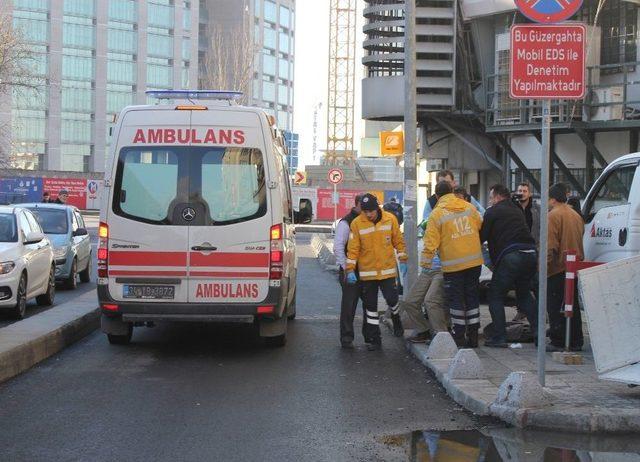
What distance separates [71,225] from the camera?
18672 millimetres

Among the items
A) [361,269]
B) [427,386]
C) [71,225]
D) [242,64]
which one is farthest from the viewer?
[242,64]

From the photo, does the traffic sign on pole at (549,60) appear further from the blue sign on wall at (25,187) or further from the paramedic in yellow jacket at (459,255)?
the blue sign on wall at (25,187)

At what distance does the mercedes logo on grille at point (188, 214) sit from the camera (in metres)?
10.2

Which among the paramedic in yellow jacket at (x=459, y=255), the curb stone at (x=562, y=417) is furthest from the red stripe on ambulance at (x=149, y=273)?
the curb stone at (x=562, y=417)

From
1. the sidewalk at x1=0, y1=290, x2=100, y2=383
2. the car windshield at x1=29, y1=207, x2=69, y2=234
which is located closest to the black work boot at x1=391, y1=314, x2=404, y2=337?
the sidewalk at x1=0, y1=290, x2=100, y2=383

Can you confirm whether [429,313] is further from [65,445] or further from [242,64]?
[242,64]

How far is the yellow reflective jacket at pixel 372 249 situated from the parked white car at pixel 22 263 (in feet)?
16.8

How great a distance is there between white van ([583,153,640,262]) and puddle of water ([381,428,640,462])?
3.32 meters

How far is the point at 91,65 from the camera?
273ft

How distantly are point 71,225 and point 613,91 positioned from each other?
38.0 ft

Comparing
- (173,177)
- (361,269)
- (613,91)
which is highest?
(613,91)

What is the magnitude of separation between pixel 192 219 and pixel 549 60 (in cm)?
440

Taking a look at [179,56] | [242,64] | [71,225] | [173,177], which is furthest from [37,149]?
[173,177]

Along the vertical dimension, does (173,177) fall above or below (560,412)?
above
